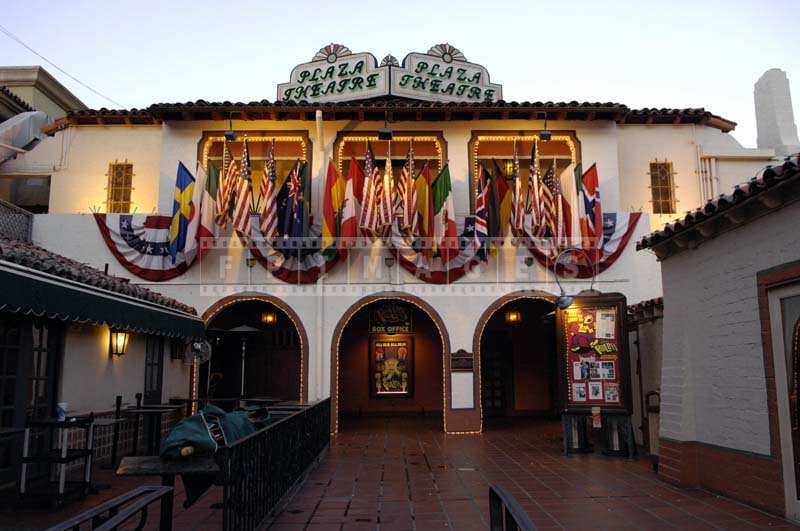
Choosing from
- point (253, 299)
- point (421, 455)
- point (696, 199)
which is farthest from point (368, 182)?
point (696, 199)

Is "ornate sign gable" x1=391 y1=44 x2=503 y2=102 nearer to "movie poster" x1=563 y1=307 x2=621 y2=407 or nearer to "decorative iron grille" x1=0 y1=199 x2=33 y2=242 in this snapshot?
"movie poster" x1=563 y1=307 x2=621 y2=407

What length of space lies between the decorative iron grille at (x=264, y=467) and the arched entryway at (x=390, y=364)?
30.0ft

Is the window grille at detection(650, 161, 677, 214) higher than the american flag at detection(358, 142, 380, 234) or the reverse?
higher

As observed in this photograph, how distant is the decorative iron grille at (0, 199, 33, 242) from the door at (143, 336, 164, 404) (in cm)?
386

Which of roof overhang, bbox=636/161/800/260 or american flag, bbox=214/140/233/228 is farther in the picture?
american flag, bbox=214/140/233/228

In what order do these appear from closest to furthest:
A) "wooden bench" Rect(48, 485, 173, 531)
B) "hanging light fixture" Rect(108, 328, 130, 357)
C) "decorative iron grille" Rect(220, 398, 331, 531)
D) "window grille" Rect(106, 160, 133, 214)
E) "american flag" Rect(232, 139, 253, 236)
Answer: "wooden bench" Rect(48, 485, 173, 531) → "decorative iron grille" Rect(220, 398, 331, 531) → "hanging light fixture" Rect(108, 328, 130, 357) → "american flag" Rect(232, 139, 253, 236) → "window grille" Rect(106, 160, 133, 214)

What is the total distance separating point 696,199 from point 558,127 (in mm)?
4300

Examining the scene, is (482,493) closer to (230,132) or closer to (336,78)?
(230,132)

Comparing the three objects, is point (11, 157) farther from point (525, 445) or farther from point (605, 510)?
point (605, 510)

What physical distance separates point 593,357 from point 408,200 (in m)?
5.57

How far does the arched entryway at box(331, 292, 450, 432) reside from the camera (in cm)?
1919

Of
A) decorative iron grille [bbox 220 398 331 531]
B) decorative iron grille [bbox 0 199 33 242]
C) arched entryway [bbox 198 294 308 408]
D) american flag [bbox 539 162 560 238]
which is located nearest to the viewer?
decorative iron grille [bbox 220 398 331 531]

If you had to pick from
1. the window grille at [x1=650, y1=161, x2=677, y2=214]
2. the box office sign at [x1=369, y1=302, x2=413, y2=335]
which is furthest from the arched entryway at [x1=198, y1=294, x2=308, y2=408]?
the window grille at [x1=650, y1=161, x2=677, y2=214]

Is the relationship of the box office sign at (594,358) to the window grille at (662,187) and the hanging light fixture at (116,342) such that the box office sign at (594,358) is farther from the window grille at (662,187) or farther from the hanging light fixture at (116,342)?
the hanging light fixture at (116,342)
